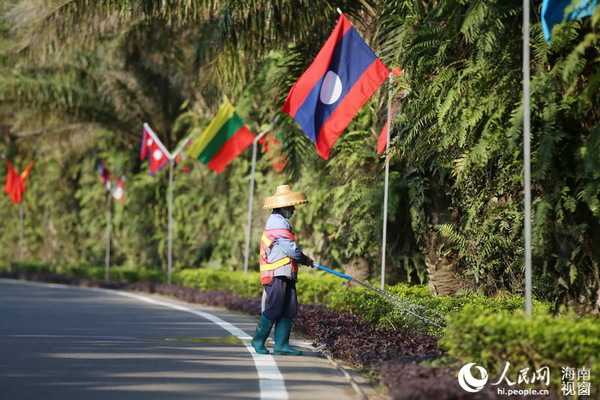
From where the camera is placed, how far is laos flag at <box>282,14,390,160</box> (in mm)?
14102

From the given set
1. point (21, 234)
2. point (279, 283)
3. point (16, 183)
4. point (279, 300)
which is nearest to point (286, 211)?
point (279, 283)

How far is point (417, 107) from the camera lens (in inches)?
493

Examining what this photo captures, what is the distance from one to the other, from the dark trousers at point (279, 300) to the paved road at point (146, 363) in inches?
20.3

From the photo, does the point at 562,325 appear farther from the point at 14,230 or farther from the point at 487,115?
the point at 14,230

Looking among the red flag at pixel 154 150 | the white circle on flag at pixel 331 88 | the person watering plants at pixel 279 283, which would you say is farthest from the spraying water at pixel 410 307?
the red flag at pixel 154 150

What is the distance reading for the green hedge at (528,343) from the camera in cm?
793

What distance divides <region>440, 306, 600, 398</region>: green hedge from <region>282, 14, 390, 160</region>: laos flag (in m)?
5.96

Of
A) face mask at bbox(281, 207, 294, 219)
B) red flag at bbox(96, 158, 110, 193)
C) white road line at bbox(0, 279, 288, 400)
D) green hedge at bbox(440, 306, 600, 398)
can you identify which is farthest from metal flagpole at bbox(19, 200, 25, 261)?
green hedge at bbox(440, 306, 600, 398)

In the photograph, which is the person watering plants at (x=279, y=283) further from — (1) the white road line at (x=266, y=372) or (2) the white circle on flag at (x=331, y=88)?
(2) the white circle on flag at (x=331, y=88)

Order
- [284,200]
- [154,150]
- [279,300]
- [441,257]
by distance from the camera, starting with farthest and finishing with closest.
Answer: [154,150] → [441,257] → [284,200] → [279,300]

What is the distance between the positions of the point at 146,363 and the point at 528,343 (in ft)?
13.4

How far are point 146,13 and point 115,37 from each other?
38.3 ft

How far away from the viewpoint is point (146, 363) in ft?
34.6

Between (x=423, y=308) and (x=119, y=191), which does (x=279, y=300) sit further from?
(x=119, y=191)
